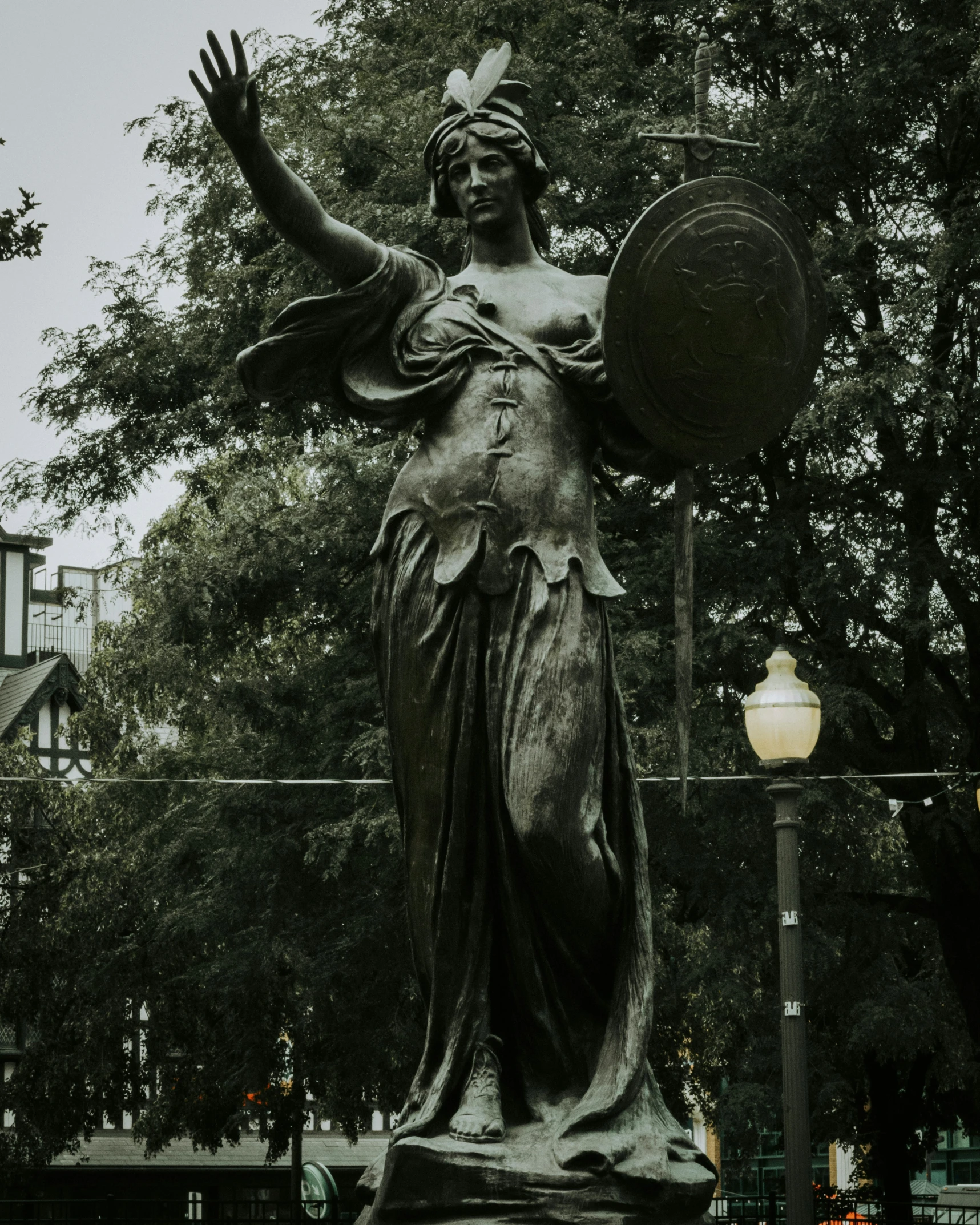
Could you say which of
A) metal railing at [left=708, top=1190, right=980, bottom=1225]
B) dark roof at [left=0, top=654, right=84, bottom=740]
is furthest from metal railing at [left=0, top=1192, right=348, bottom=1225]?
dark roof at [left=0, top=654, right=84, bottom=740]

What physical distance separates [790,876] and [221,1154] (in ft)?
106

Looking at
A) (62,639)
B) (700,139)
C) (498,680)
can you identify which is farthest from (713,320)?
(62,639)

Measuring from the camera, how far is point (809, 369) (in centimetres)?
427

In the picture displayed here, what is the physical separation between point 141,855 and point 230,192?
272 inches

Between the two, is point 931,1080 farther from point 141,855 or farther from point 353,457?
point 353,457

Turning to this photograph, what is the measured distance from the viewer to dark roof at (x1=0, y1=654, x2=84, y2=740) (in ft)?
131

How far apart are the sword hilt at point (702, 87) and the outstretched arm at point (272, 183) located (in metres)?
0.76

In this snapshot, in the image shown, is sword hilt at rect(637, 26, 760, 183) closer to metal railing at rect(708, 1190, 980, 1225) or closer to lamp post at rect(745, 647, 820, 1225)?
lamp post at rect(745, 647, 820, 1225)

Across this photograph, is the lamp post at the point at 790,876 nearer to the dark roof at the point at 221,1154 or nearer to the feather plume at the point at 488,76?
the feather plume at the point at 488,76

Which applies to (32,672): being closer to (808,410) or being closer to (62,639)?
(62,639)

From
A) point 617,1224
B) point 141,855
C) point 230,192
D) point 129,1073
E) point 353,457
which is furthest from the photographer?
point 129,1073

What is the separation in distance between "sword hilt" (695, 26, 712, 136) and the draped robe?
20.7 inches

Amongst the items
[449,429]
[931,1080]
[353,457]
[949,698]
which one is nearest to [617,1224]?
[449,429]

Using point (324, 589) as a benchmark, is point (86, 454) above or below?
above
